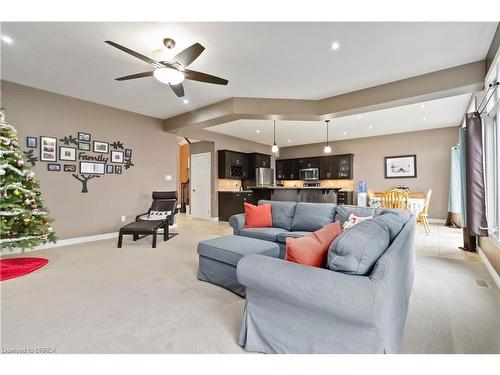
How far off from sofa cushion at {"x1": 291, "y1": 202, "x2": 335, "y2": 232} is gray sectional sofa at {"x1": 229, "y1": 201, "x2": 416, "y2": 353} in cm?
178

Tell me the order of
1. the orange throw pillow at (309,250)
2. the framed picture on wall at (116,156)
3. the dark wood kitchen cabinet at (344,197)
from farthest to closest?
the dark wood kitchen cabinet at (344,197), the framed picture on wall at (116,156), the orange throw pillow at (309,250)

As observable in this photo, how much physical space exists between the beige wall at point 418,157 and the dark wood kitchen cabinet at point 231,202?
4.00 metres

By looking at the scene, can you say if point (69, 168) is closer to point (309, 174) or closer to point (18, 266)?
point (18, 266)

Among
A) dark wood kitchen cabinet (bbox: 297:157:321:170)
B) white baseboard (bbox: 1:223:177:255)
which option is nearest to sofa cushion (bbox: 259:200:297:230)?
white baseboard (bbox: 1:223:177:255)

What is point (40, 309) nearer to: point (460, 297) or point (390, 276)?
point (390, 276)

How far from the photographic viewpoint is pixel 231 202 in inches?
286

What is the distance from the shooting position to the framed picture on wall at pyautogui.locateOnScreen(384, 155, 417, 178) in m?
7.33

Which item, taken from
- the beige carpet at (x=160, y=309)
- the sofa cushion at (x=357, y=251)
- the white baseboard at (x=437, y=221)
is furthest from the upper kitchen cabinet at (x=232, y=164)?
the sofa cushion at (x=357, y=251)

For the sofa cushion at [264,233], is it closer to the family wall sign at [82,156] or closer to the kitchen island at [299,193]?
the kitchen island at [299,193]

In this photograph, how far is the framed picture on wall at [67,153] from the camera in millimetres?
4438

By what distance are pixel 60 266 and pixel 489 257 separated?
5675 millimetres

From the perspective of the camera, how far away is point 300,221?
11.9 feet

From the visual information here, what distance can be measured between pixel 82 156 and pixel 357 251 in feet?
17.1
